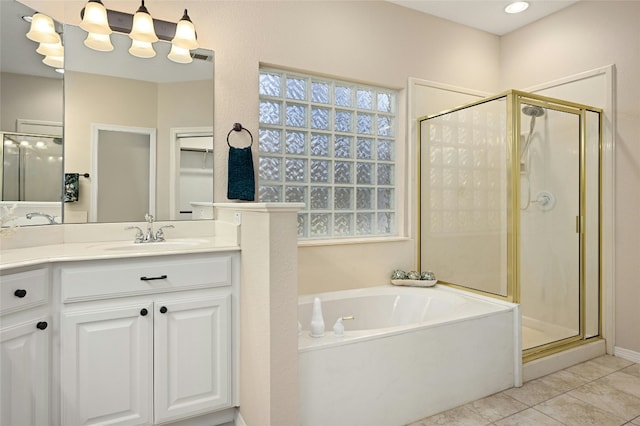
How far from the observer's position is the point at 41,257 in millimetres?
1488

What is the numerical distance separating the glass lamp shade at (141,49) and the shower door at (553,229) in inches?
98.4

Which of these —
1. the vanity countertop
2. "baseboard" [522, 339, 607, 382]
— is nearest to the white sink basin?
the vanity countertop

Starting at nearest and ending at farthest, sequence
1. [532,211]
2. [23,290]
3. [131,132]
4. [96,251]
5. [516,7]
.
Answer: [23,290], [96,251], [131,132], [532,211], [516,7]

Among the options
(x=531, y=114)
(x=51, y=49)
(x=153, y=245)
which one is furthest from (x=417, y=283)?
(x=51, y=49)

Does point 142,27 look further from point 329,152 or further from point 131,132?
point 329,152

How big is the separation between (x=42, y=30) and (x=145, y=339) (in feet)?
5.37

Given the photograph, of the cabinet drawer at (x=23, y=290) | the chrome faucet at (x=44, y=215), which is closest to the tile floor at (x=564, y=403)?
the cabinet drawer at (x=23, y=290)

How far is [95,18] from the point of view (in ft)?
6.40

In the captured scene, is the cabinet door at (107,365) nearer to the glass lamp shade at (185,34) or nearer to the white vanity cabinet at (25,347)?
the white vanity cabinet at (25,347)

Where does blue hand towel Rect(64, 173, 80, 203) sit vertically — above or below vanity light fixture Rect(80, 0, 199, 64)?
below

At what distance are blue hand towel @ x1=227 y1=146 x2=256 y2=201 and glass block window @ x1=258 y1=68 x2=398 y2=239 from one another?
9.8 inches

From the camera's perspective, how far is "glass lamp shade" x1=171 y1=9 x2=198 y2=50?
6.97ft

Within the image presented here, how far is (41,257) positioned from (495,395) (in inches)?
93.9

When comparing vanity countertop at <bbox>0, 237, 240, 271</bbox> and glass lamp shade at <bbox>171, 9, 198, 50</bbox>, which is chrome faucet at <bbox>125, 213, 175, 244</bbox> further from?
glass lamp shade at <bbox>171, 9, 198, 50</bbox>
